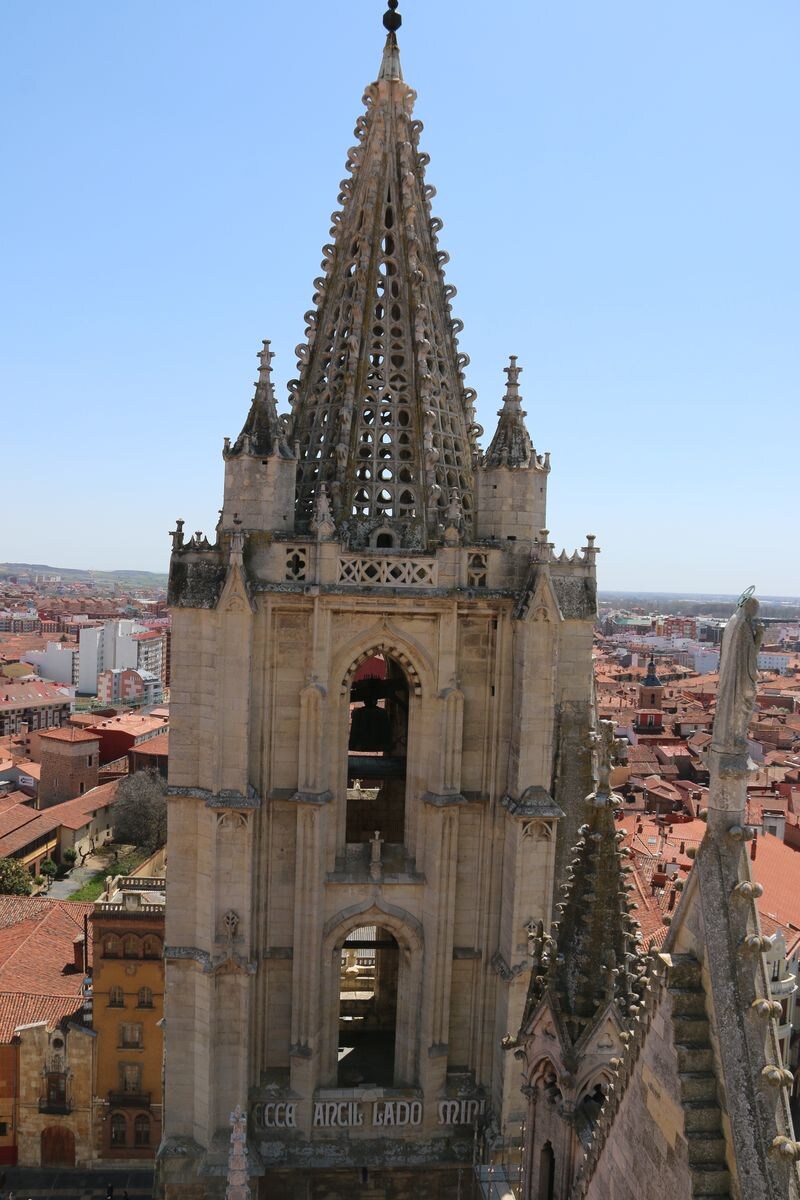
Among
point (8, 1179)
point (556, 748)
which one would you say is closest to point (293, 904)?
point (556, 748)

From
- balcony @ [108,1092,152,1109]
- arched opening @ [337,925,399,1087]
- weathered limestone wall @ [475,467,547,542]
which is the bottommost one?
balcony @ [108,1092,152,1109]

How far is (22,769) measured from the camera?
8250 cm

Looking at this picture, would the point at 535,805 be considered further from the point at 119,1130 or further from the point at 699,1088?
the point at 119,1130

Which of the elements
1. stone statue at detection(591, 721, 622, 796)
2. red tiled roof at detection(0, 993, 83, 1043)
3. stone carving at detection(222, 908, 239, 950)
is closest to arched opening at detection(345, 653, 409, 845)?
stone carving at detection(222, 908, 239, 950)

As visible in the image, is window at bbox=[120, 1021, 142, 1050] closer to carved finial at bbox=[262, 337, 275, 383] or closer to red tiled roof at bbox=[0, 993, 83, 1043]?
red tiled roof at bbox=[0, 993, 83, 1043]

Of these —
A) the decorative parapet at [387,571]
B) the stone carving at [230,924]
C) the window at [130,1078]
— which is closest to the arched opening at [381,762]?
the decorative parapet at [387,571]

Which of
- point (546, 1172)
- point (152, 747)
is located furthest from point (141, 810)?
point (546, 1172)

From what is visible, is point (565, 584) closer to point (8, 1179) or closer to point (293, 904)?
point (293, 904)

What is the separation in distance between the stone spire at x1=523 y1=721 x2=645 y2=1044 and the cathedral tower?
5.54 meters

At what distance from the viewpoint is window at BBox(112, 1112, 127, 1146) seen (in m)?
35.5

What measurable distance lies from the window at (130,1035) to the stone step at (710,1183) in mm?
33117

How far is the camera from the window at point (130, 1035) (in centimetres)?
3534

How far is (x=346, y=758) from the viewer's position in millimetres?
16766

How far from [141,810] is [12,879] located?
1425 centimetres
